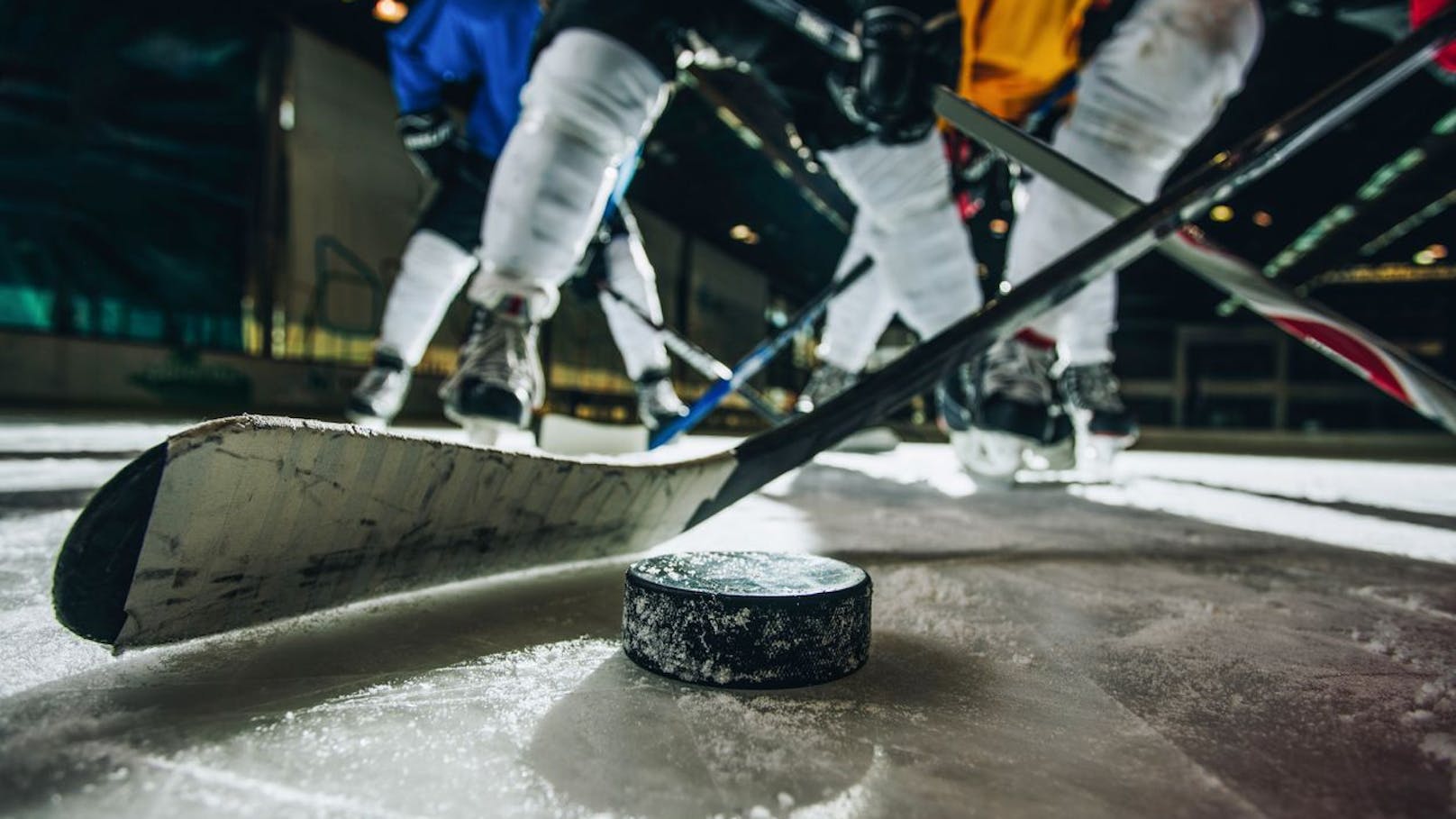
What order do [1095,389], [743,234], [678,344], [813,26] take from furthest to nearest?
1. [743,234]
2. [678,344]
3. [1095,389]
4. [813,26]

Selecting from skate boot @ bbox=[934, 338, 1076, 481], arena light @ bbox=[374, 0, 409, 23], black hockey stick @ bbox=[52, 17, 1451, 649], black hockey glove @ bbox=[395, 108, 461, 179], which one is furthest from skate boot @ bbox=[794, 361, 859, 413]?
arena light @ bbox=[374, 0, 409, 23]

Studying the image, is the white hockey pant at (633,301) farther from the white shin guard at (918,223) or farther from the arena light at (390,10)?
the arena light at (390,10)

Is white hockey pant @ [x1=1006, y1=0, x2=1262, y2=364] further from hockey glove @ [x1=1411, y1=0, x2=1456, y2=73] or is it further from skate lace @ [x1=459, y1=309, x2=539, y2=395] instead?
skate lace @ [x1=459, y1=309, x2=539, y2=395]

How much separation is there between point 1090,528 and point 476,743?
108 cm

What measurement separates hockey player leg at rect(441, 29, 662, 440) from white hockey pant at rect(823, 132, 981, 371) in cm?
59

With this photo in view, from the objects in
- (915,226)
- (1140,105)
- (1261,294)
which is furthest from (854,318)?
(1261,294)

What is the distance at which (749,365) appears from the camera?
263 cm

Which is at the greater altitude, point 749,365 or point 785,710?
point 749,365

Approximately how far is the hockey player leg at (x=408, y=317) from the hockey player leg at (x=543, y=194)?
30.9 inches

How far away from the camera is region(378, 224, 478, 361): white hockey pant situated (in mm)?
2117

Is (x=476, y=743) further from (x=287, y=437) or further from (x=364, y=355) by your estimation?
(x=364, y=355)

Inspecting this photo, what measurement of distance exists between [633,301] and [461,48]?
1054 mm

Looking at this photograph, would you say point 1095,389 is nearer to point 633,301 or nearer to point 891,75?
point 891,75

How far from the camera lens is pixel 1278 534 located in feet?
3.89
